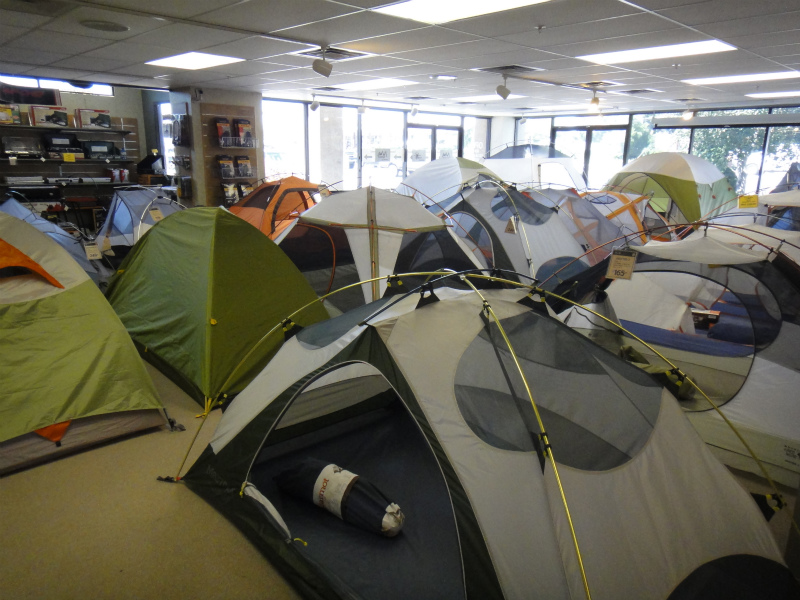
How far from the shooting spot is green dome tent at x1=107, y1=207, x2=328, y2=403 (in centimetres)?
294

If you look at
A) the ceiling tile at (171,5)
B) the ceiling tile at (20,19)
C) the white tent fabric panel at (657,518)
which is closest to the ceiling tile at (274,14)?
the ceiling tile at (171,5)

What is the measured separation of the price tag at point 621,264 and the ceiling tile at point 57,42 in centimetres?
380

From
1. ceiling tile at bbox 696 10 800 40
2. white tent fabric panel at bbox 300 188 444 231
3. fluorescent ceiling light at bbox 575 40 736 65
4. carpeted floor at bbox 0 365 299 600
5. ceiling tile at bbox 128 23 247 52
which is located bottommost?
carpeted floor at bbox 0 365 299 600

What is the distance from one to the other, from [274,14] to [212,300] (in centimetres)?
168

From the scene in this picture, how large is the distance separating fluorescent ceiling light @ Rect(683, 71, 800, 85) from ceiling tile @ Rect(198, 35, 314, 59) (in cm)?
413

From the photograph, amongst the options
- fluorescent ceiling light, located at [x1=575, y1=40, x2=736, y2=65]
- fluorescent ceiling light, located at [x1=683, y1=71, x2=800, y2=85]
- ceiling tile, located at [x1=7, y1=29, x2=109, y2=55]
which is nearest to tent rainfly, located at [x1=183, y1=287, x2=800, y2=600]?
fluorescent ceiling light, located at [x1=575, y1=40, x2=736, y2=65]

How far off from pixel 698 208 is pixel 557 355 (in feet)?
19.2

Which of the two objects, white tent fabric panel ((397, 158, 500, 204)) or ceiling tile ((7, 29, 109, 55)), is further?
white tent fabric panel ((397, 158, 500, 204))

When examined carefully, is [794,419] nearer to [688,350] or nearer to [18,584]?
[688,350]

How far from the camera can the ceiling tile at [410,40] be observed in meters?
3.49

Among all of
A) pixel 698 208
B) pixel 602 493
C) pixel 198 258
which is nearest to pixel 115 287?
pixel 198 258

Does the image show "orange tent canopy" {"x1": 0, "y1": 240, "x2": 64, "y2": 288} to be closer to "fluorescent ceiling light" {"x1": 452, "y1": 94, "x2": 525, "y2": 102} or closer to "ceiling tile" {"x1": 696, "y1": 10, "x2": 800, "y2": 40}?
"ceiling tile" {"x1": 696, "y1": 10, "x2": 800, "y2": 40}

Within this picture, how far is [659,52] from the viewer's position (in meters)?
4.02

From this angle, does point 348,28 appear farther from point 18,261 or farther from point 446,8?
point 18,261
